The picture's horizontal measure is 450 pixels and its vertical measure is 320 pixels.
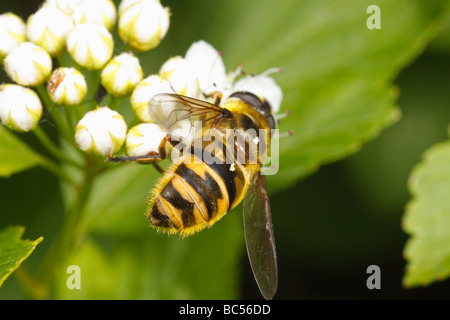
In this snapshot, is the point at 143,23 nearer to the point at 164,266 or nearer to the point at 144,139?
the point at 144,139

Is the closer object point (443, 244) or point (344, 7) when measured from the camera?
point (443, 244)

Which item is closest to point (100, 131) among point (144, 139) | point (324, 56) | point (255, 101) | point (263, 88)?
point (144, 139)

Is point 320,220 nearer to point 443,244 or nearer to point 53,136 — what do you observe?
point 443,244

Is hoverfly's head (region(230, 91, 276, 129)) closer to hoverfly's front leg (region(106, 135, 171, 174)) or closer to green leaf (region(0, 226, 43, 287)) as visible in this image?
hoverfly's front leg (region(106, 135, 171, 174))

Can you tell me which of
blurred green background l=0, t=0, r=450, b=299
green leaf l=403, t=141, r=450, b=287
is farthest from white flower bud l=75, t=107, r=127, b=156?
green leaf l=403, t=141, r=450, b=287

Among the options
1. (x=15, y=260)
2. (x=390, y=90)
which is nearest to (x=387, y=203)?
(x=390, y=90)

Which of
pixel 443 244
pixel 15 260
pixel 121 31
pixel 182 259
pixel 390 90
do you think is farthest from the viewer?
pixel 182 259
